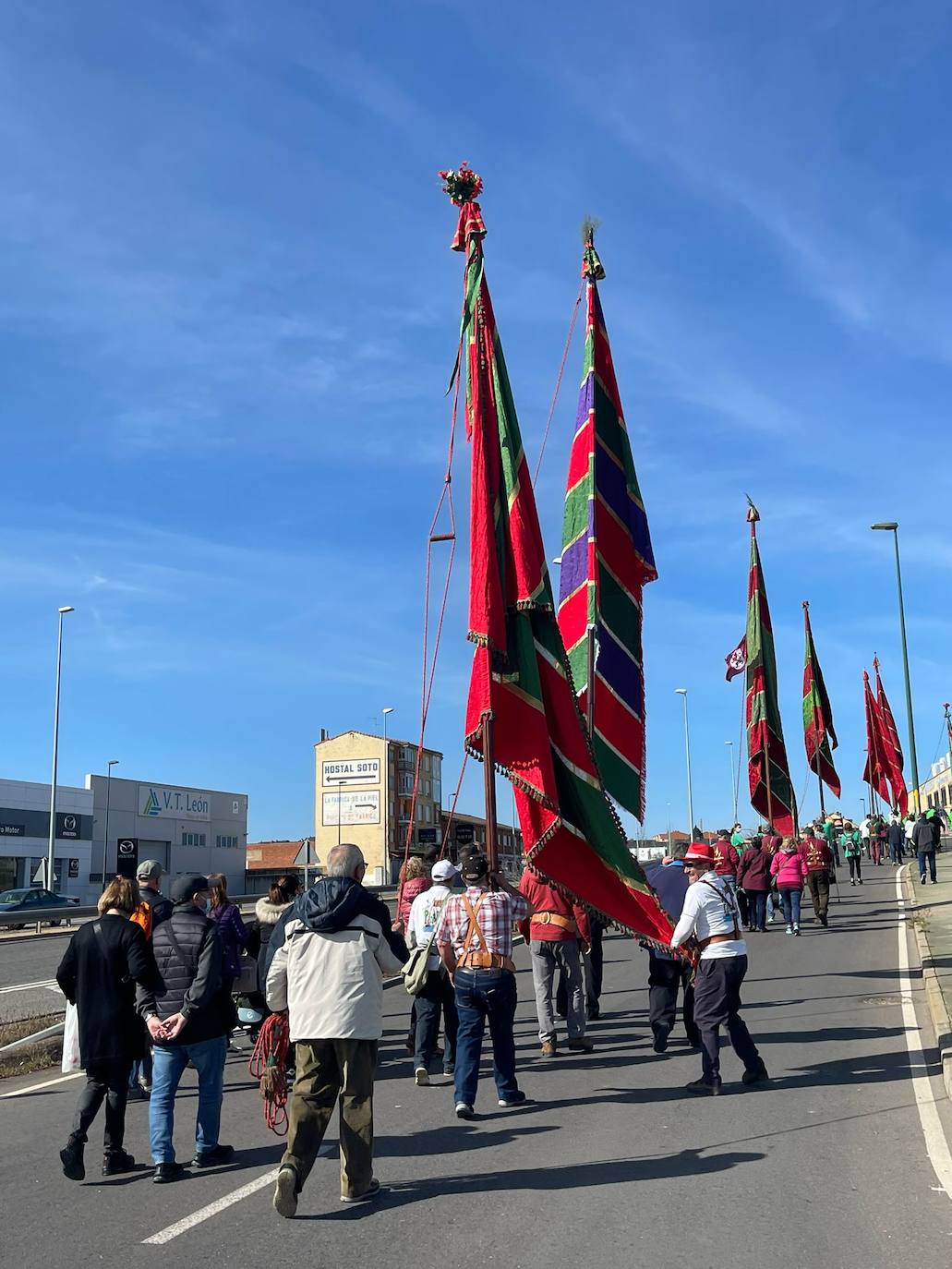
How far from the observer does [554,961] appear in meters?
10.8

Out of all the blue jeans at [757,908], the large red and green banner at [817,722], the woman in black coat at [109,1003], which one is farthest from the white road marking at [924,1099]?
the large red and green banner at [817,722]

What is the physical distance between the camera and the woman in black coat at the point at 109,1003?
7.10 metres

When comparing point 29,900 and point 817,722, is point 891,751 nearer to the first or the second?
point 817,722

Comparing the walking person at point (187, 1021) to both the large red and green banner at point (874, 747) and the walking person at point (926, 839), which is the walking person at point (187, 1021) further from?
the large red and green banner at point (874, 747)

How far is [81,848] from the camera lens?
67375 millimetres

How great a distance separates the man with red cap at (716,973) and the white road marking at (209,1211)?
3.45m

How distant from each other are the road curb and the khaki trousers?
448 centimetres

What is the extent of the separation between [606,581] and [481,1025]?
6.51 metres

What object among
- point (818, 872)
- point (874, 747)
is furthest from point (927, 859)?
point (874, 747)

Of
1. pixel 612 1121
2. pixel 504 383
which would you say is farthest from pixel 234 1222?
pixel 504 383

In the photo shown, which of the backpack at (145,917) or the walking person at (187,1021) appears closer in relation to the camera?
the walking person at (187,1021)

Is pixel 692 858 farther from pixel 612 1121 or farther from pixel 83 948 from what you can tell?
pixel 83 948

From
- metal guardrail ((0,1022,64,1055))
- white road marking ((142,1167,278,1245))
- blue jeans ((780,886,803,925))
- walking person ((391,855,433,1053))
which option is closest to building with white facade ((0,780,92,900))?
blue jeans ((780,886,803,925))

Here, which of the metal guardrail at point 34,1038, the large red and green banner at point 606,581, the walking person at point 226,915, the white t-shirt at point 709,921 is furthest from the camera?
the large red and green banner at point 606,581
